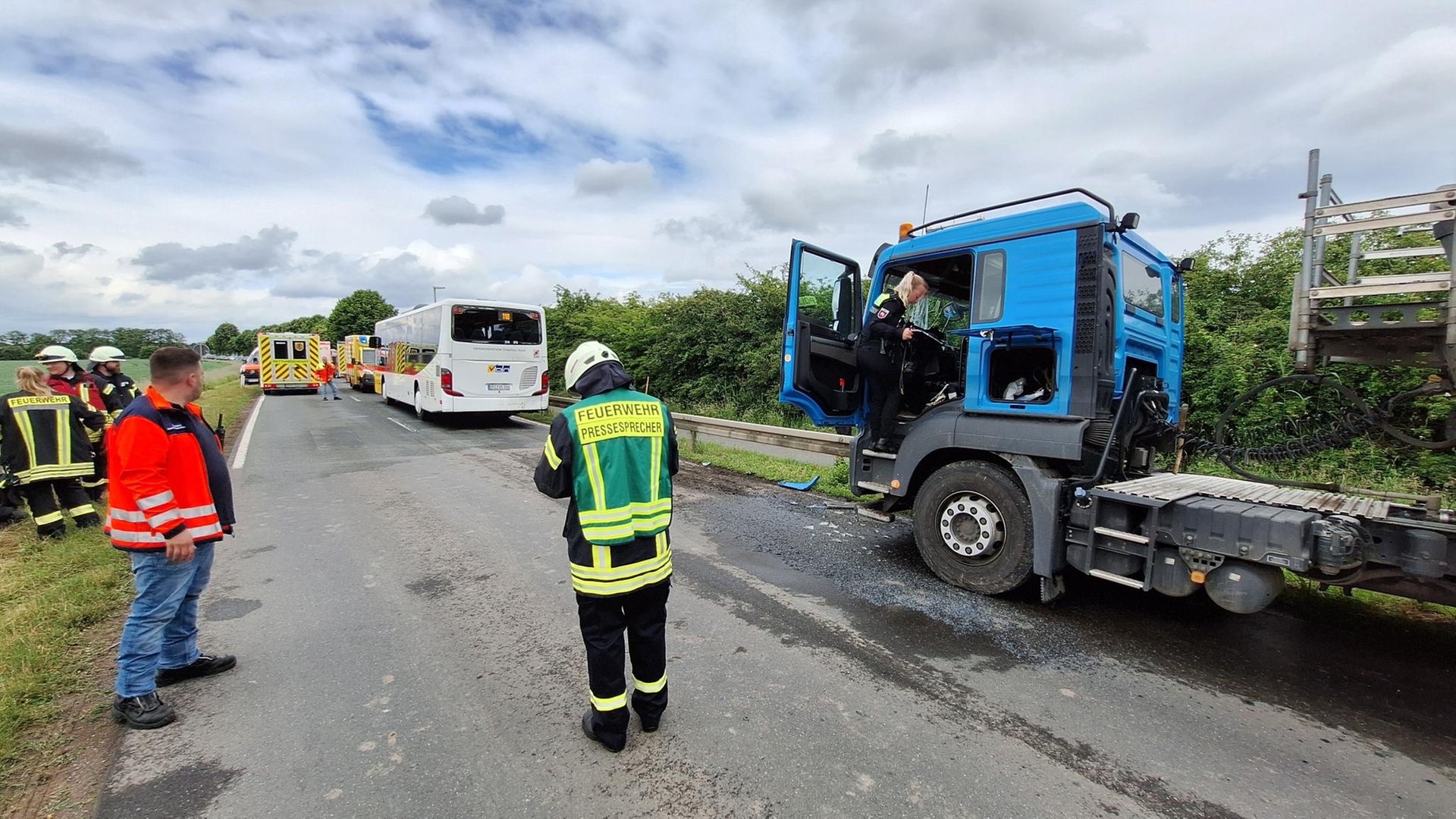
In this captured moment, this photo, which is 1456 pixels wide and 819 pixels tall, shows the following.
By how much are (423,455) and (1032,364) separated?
9050 mm

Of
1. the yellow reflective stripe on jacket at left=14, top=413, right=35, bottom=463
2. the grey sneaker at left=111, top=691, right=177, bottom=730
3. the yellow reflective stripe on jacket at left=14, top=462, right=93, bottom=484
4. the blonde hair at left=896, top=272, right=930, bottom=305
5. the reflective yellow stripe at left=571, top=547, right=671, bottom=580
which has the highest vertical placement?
the blonde hair at left=896, top=272, right=930, bottom=305

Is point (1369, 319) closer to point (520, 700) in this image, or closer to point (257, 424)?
point (520, 700)

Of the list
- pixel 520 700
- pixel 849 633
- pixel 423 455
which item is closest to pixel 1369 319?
pixel 849 633

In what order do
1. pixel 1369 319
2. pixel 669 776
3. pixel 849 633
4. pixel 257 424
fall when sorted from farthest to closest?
pixel 257 424, pixel 849 633, pixel 1369 319, pixel 669 776

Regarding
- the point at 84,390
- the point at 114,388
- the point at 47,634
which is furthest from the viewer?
the point at 114,388

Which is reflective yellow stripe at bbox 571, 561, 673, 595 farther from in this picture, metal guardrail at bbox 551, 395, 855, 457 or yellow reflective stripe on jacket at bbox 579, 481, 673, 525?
metal guardrail at bbox 551, 395, 855, 457

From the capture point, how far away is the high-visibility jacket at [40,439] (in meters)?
5.39

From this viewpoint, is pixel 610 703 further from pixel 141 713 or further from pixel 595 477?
pixel 141 713

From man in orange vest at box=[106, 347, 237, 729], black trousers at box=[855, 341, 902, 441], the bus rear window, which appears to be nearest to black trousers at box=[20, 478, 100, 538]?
man in orange vest at box=[106, 347, 237, 729]

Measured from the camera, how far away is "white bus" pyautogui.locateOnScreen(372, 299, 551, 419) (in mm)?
13586

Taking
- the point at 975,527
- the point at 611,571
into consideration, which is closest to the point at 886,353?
the point at 975,527

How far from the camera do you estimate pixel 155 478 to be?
280cm

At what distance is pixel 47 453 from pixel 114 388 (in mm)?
1250

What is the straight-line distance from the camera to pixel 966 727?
111 inches
